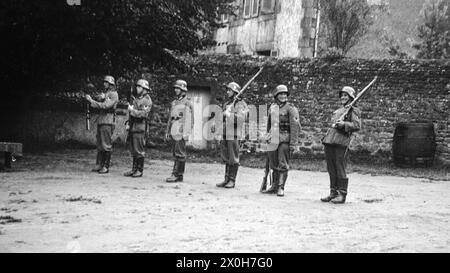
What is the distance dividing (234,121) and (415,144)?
7.05 m

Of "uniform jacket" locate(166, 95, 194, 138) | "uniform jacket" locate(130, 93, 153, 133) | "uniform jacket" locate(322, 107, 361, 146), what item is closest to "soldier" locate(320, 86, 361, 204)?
"uniform jacket" locate(322, 107, 361, 146)

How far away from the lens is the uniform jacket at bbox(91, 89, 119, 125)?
12953 mm

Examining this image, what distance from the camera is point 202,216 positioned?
8.32m

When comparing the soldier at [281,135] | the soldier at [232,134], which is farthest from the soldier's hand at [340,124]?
the soldier at [232,134]

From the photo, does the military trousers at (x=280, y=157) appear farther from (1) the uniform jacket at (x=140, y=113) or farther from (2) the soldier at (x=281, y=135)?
(1) the uniform jacket at (x=140, y=113)

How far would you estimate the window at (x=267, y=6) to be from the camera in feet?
74.6

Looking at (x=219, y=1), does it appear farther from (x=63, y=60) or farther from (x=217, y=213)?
(x=217, y=213)

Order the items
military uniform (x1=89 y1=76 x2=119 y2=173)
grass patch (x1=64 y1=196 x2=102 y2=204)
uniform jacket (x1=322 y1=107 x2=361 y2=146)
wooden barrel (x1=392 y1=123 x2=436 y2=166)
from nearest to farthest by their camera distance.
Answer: grass patch (x1=64 y1=196 x2=102 y2=204), uniform jacket (x1=322 y1=107 x2=361 y2=146), military uniform (x1=89 y1=76 x2=119 y2=173), wooden barrel (x1=392 y1=123 x2=436 y2=166)

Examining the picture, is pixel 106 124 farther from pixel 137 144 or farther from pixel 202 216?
pixel 202 216

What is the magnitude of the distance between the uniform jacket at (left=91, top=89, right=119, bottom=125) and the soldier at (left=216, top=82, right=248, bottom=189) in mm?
2516

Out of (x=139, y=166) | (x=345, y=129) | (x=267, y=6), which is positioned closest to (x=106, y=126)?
(x=139, y=166)

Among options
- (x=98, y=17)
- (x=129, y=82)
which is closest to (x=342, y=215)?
(x=98, y=17)

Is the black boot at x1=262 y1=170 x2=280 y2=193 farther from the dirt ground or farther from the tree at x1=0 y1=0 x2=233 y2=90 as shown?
the tree at x1=0 y1=0 x2=233 y2=90
